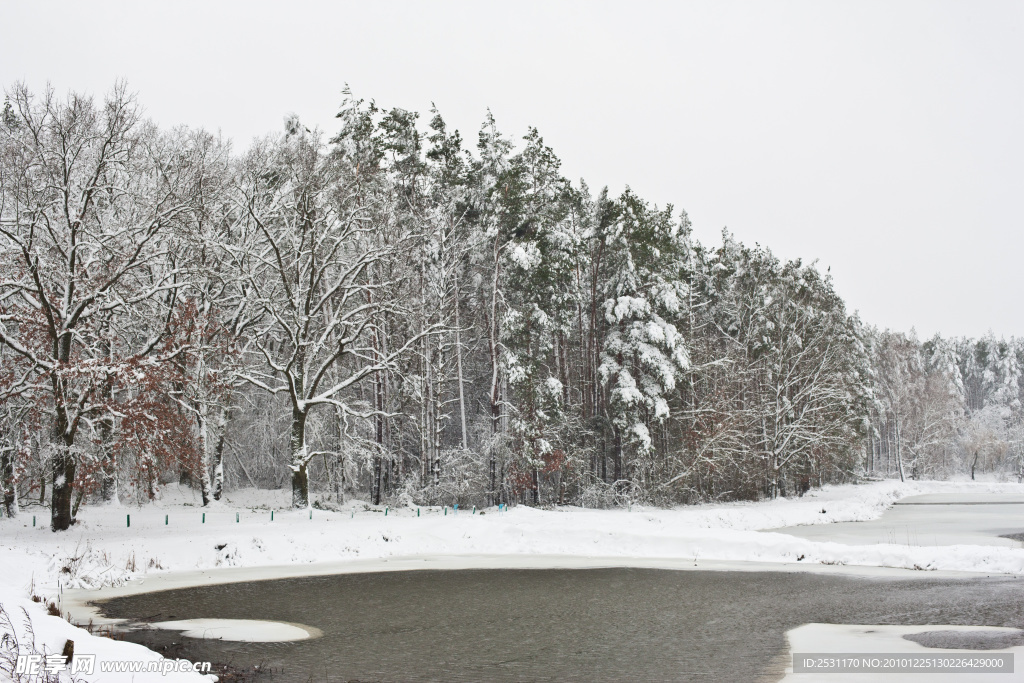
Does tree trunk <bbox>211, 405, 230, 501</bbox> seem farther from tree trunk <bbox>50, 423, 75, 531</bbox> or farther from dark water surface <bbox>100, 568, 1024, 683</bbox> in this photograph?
dark water surface <bbox>100, 568, 1024, 683</bbox>

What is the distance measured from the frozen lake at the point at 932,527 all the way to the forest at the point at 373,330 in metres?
6.34

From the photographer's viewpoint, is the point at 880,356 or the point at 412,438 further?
the point at 880,356

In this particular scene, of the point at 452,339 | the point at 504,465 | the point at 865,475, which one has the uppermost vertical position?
the point at 452,339

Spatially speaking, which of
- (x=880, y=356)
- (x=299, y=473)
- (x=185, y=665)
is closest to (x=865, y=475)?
(x=880, y=356)

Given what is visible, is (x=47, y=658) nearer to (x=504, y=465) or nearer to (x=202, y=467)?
(x=202, y=467)

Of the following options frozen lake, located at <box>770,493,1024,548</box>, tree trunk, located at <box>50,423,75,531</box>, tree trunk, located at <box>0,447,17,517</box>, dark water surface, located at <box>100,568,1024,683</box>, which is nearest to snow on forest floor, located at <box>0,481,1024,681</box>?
frozen lake, located at <box>770,493,1024,548</box>

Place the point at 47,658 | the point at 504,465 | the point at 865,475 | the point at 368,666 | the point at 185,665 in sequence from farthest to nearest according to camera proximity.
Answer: the point at 865,475 → the point at 504,465 → the point at 368,666 → the point at 185,665 → the point at 47,658

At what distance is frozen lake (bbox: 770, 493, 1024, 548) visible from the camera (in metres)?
24.8

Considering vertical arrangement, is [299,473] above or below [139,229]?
below

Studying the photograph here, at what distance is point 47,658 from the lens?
290 inches

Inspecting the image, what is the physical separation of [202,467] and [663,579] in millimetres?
19418
